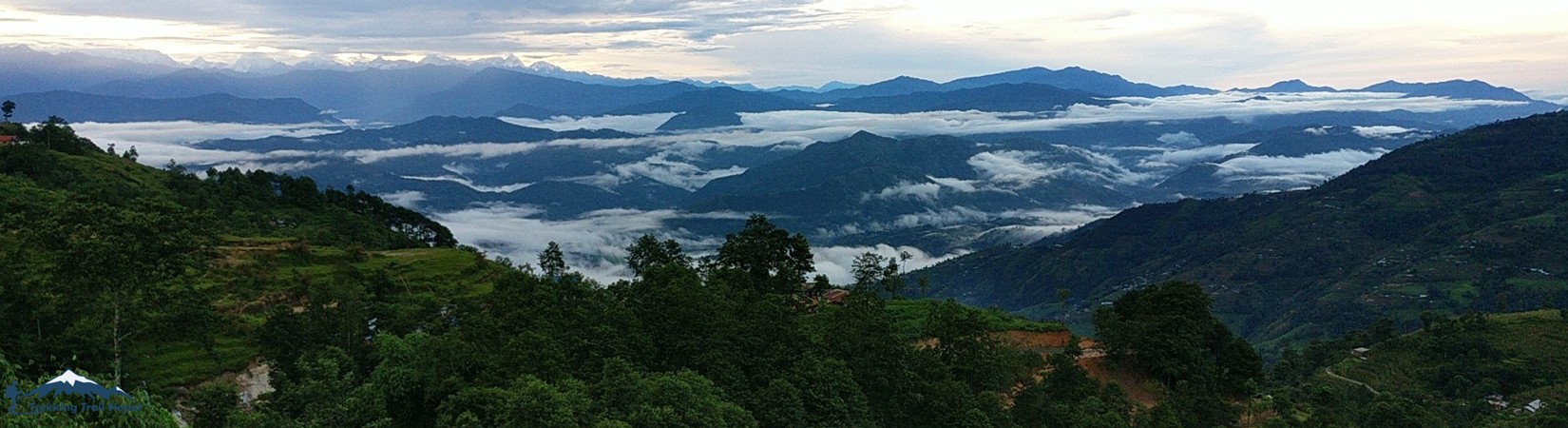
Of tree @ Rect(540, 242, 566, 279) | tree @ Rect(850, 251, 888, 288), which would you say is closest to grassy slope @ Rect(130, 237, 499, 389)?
tree @ Rect(540, 242, 566, 279)

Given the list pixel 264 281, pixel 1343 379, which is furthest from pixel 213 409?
pixel 1343 379

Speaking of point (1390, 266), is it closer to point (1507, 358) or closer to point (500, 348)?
point (1507, 358)

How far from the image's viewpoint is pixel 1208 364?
48.2 meters

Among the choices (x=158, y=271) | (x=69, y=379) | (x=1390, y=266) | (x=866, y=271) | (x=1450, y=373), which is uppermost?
(x=158, y=271)

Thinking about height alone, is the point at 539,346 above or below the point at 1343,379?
above

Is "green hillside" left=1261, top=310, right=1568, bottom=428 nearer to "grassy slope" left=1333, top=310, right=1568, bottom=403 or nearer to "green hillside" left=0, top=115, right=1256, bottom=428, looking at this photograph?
"grassy slope" left=1333, top=310, right=1568, bottom=403

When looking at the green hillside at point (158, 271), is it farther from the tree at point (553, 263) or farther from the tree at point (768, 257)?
the tree at point (768, 257)

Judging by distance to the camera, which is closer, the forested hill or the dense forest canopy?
the dense forest canopy

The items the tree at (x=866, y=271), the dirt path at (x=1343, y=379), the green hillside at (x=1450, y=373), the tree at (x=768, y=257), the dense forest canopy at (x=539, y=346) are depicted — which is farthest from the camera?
the dirt path at (x=1343, y=379)

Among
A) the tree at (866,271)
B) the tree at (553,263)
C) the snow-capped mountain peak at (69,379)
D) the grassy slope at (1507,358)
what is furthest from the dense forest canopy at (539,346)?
the grassy slope at (1507,358)

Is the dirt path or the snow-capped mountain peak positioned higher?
the snow-capped mountain peak

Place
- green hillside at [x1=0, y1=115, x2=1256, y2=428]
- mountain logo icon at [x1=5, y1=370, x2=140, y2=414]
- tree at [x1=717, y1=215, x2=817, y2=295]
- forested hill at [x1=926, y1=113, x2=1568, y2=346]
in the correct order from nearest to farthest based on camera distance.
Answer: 1. mountain logo icon at [x1=5, y1=370, x2=140, y2=414]
2. green hillside at [x1=0, y1=115, x2=1256, y2=428]
3. tree at [x1=717, y1=215, x2=817, y2=295]
4. forested hill at [x1=926, y1=113, x2=1568, y2=346]

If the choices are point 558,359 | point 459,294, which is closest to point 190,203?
point 459,294

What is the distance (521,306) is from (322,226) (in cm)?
4770
